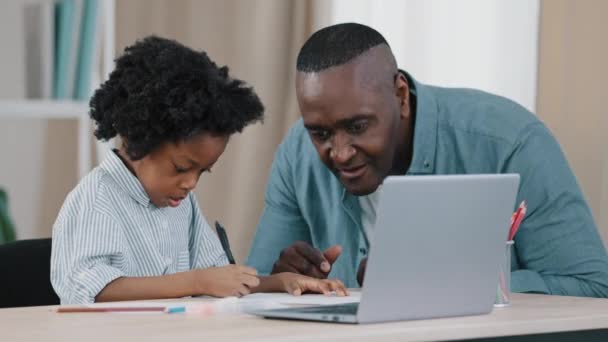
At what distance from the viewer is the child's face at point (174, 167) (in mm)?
1917

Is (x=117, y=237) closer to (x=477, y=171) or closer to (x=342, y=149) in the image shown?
(x=342, y=149)

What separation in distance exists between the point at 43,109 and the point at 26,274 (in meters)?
1.25

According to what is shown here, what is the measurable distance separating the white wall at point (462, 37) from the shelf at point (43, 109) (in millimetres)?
831

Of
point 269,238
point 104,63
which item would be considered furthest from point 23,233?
point 269,238

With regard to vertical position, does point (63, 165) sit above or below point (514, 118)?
below

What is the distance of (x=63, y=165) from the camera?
3129mm

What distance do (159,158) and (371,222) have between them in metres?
0.53

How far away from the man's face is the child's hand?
0.87ft

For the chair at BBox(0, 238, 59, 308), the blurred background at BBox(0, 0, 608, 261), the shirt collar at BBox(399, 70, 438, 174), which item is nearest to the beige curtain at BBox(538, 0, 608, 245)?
the blurred background at BBox(0, 0, 608, 261)

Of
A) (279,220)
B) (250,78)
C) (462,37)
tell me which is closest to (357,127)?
(279,220)

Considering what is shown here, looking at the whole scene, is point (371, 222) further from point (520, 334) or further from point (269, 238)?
point (520, 334)

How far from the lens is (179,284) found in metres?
1.68

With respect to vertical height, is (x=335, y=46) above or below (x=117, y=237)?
above

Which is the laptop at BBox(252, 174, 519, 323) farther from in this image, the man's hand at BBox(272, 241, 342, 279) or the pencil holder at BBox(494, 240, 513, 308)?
the man's hand at BBox(272, 241, 342, 279)
